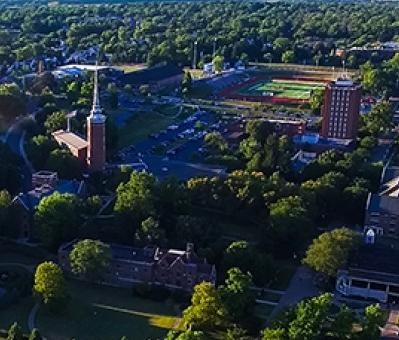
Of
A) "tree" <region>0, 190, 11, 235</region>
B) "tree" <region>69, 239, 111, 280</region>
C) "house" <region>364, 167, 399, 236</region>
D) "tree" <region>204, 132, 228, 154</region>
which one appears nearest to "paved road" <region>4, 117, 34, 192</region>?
"tree" <region>0, 190, 11, 235</region>

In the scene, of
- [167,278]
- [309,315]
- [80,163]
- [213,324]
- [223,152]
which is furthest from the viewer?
[223,152]

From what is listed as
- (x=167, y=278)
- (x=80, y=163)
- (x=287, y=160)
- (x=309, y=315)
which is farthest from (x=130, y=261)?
(x=287, y=160)

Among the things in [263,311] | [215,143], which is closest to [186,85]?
[215,143]

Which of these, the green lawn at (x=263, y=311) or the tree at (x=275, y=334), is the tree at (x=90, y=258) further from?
the tree at (x=275, y=334)

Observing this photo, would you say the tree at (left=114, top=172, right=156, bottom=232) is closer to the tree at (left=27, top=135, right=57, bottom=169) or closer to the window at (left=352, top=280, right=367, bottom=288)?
the window at (left=352, top=280, right=367, bottom=288)

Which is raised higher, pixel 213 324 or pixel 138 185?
pixel 138 185

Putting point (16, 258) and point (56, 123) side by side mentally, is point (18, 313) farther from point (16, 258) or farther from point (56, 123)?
point (56, 123)

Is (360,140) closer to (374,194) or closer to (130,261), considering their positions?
(374,194)
